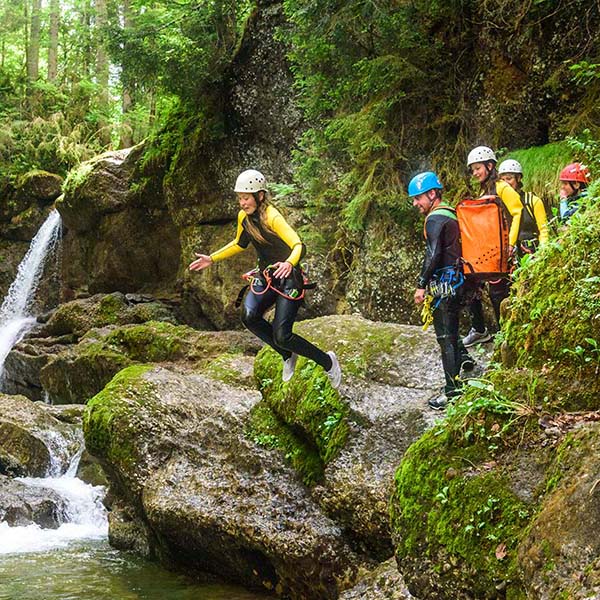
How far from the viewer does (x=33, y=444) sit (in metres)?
12.2

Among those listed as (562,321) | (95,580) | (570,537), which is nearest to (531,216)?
(562,321)

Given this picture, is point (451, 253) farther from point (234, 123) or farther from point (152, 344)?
point (234, 123)

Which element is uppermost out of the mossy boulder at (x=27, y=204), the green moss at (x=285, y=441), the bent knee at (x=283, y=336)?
the mossy boulder at (x=27, y=204)

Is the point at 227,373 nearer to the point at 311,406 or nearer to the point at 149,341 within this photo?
the point at 311,406

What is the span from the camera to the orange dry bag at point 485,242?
24.1ft

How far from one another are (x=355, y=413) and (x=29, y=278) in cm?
1756

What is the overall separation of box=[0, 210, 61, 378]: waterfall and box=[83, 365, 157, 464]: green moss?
13.3m

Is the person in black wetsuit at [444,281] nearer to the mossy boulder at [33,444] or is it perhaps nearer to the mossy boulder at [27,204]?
the mossy boulder at [33,444]

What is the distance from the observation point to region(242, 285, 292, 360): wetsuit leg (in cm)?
723

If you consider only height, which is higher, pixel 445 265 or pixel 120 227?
pixel 120 227

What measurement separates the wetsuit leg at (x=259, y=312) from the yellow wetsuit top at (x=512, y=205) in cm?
252

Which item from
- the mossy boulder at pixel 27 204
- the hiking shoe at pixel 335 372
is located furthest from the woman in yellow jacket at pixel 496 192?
the mossy boulder at pixel 27 204

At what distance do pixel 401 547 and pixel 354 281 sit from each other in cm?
903

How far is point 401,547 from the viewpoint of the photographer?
4371 millimetres
